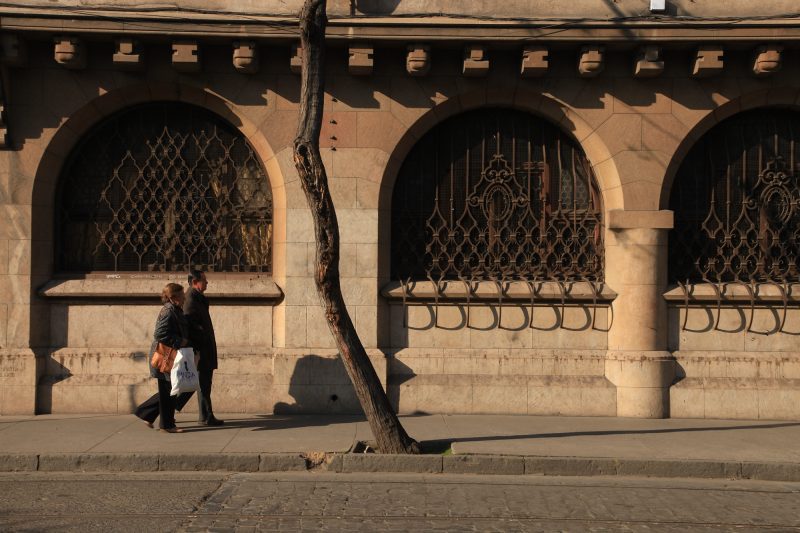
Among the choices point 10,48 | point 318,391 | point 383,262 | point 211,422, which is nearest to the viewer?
point 211,422

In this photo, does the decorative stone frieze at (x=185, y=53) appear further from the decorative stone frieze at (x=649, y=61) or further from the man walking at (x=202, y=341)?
the decorative stone frieze at (x=649, y=61)

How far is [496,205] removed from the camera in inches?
485

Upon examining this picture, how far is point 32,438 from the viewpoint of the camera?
388 inches

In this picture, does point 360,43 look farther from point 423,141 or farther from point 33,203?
point 33,203

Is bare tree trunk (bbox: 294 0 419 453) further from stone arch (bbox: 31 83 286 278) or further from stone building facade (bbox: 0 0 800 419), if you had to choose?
stone arch (bbox: 31 83 286 278)

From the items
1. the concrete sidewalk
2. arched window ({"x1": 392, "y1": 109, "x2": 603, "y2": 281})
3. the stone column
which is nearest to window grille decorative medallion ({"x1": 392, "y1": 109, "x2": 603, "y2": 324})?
arched window ({"x1": 392, "y1": 109, "x2": 603, "y2": 281})

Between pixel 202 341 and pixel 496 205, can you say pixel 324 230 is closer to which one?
pixel 202 341

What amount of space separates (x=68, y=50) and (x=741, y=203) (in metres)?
8.96

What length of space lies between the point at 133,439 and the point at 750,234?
8271 mm

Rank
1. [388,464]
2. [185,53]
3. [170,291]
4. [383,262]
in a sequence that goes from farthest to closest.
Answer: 1. [383,262]
2. [185,53]
3. [170,291]
4. [388,464]

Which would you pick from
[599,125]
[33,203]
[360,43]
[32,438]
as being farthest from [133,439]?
[599,125]

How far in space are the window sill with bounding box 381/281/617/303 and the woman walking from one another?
276 cm

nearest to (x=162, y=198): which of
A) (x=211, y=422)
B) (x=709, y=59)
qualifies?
(x=211, y=422)

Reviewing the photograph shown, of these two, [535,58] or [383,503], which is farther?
[535,58]
